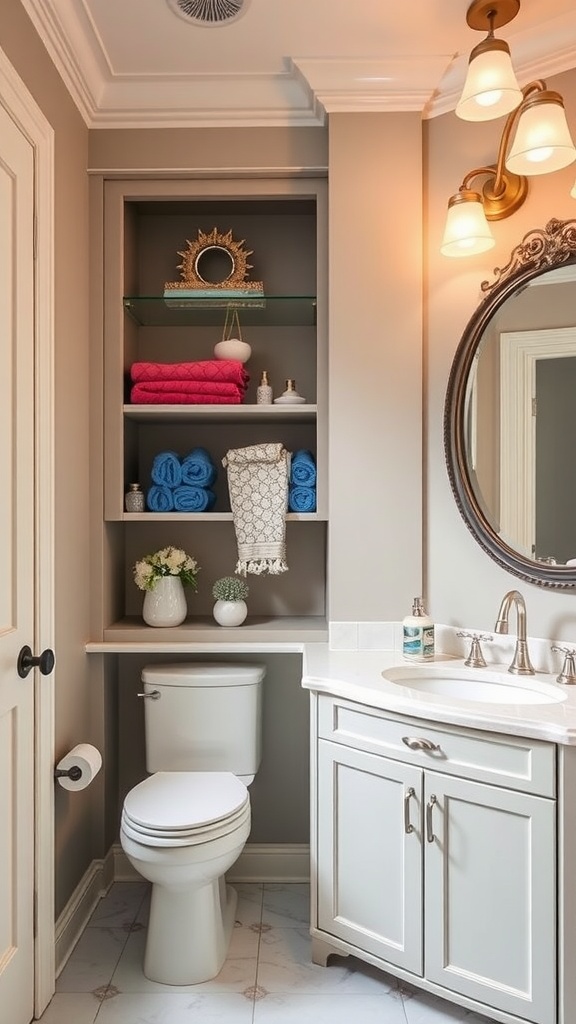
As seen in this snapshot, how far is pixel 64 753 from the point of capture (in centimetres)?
209

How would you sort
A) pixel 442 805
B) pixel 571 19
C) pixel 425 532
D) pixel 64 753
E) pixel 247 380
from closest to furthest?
1. pixel 442 805
2. pixel 571 19
3. pixel 64 753
4. pixel 425 532
5. pixel 247 380

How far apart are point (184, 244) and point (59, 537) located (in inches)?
48.7

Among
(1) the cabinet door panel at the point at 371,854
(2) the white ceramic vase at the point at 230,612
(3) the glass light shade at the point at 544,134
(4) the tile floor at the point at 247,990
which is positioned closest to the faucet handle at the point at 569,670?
(1) the cabinet door panel at the point at 371,854

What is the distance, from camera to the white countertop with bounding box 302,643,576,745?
63.6 inches

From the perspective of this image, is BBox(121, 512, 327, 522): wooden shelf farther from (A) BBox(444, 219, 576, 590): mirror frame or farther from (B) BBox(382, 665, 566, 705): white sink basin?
(B) BBox(382, 665, 566, 705): white sink basin

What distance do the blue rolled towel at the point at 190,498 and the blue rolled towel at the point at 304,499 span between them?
308 mm

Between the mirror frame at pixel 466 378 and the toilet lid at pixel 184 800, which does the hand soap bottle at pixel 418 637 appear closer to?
the mirror frame at pixel 466 378

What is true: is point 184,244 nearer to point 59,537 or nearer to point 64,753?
point 59,537

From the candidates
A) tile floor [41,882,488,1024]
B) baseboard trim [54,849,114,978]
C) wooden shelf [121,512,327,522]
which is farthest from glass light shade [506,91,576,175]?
baseboard trim [54,849,114,978]

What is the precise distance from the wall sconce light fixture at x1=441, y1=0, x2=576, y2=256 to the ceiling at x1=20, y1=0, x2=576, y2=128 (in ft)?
0.44

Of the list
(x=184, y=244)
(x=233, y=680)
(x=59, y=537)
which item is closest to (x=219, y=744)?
(x=233, y=680)

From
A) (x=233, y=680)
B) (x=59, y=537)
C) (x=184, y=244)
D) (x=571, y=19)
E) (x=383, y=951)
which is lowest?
(x=383, y=951)

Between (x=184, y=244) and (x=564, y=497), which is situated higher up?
(x=184, y=244)

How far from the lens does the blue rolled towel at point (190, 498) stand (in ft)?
7.96
